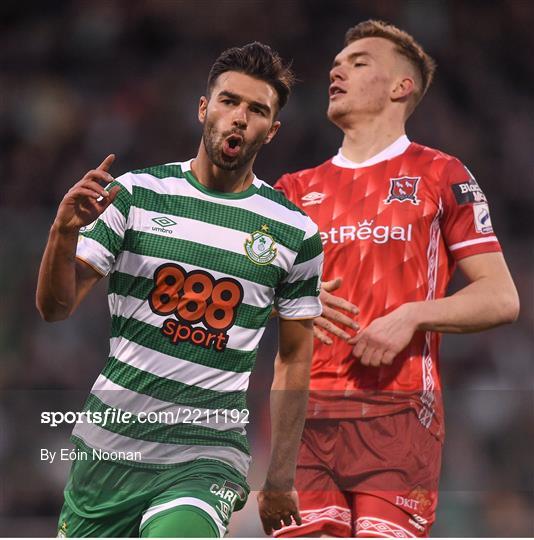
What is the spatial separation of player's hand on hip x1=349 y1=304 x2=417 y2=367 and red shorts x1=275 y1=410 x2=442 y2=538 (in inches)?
10.4

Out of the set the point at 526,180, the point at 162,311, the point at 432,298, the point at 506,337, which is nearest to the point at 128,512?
the point at 162,311

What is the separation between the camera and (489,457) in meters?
5.55

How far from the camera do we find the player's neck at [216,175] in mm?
3650

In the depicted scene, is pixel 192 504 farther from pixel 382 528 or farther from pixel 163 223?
pixel 382 528

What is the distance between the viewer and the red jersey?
425 cm

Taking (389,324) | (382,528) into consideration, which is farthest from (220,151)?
(382,528)

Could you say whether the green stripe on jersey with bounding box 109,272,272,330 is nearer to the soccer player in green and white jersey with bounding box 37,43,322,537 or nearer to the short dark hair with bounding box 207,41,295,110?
the soccer player in green and white jersey with bounding box 37,43,322,537

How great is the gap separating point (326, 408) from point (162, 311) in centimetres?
106

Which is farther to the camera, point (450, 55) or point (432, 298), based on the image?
point (450, 55)

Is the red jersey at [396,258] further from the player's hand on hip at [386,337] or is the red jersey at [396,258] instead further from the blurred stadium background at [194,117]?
the blurred stadium background at [194,117]

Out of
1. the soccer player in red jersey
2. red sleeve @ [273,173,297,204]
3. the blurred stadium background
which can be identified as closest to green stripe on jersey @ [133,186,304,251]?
the soccer player in red jersey

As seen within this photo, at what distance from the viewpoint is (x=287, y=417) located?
3770 mm

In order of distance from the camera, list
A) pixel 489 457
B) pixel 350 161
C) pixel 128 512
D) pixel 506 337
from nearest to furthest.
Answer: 1. pixel 128 512
2. pixel 350 161
3. pixel 489 457
4. pixel 506 337

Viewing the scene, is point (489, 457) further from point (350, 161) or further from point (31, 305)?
point (31, 305)
